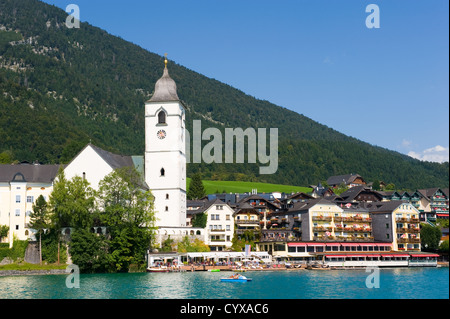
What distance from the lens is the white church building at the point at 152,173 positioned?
8650 cm

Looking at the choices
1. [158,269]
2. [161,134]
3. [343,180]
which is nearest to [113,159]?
[161,134]

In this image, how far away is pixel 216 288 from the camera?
5731 cm

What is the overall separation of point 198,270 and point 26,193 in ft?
91.4

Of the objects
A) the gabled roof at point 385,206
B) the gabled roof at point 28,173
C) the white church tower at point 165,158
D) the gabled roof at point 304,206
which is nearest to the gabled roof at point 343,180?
the gabled roof at point 385,206

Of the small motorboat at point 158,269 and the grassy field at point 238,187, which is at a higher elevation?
the grassy field at point 238,187

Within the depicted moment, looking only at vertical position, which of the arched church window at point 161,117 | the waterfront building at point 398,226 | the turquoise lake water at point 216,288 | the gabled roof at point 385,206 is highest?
the arched church window at point 161,117

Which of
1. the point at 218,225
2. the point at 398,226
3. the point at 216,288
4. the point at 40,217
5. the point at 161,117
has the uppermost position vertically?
the point at 161,117

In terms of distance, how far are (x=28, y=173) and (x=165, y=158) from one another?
20.8 m

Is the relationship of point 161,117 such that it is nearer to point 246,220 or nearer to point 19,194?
point 246,220

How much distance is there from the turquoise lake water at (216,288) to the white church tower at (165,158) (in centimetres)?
2202

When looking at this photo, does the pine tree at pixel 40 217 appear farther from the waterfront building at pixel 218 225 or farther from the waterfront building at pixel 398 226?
the waterfront building at pixel 398 226

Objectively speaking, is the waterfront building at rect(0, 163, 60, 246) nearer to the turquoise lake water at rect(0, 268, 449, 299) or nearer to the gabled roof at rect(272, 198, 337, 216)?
the turquoise lake water at rect(0, 268, 449, 299)
